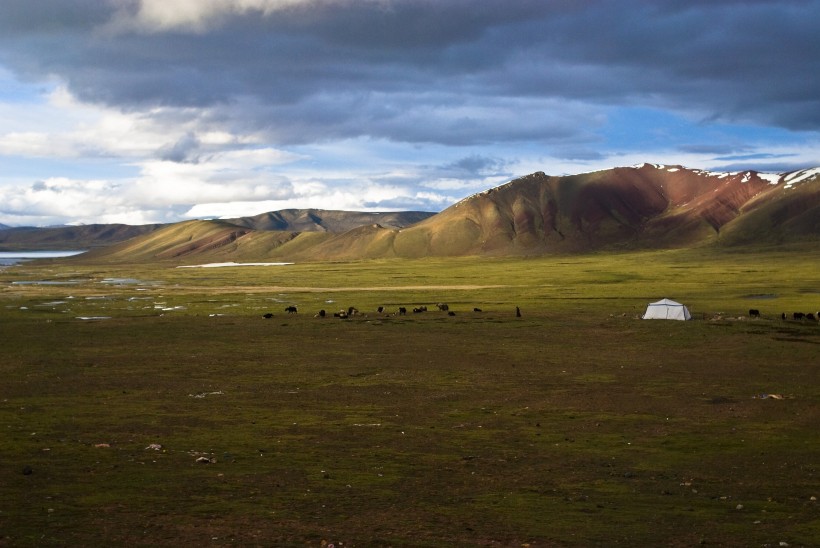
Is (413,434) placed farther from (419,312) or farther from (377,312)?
(377,312)

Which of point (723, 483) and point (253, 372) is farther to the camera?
point (253, 372)

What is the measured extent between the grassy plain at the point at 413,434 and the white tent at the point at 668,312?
5.06 feet

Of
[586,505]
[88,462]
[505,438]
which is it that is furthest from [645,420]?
[88,462]

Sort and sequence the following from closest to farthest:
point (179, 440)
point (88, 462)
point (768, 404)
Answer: point (88, 462) < point (179, 440) < point (768, 404)

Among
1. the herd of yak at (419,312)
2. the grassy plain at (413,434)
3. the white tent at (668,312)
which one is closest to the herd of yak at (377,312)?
the herd of yak at (419,312)

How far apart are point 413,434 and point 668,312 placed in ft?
178

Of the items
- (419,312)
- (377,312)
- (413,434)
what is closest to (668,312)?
(419,312)

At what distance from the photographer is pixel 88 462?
28.8 meters

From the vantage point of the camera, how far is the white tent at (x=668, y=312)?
81875 millimetres

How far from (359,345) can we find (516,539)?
1839 inches

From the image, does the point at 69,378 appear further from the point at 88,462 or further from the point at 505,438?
the point at 505,438

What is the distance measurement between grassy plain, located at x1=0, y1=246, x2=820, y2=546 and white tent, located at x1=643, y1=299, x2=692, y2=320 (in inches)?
60.7

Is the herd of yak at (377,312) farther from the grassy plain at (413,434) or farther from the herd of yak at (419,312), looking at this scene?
the grassy plain at (413,434)

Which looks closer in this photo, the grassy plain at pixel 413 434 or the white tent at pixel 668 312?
the grassy plain at pixel 413 434
